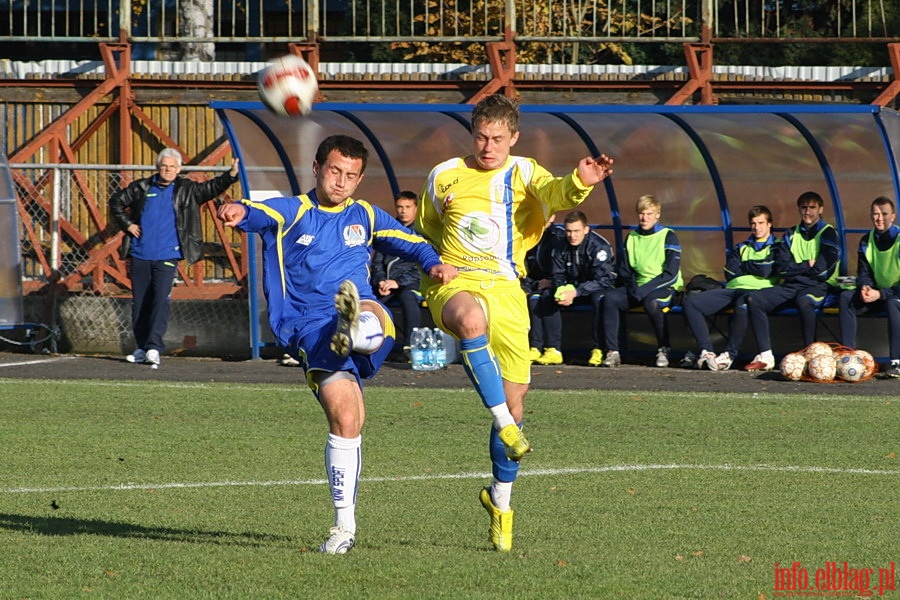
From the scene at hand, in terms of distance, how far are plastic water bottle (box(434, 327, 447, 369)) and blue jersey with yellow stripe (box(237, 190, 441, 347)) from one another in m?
8.03

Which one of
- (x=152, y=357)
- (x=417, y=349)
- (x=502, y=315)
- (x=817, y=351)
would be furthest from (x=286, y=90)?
(x=817, y=351)

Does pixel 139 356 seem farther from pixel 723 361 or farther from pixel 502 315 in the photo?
pixel 502 315

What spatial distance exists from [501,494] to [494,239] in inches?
50.3

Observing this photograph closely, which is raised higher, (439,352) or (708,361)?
(439,352)

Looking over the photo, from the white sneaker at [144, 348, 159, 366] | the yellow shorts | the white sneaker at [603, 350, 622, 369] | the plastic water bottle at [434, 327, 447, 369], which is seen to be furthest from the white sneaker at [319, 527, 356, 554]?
the white sneaker at [603, 350, 622, 369]

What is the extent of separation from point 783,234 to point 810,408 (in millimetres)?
4352

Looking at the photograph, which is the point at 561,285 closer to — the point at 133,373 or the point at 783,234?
the point at 783,234

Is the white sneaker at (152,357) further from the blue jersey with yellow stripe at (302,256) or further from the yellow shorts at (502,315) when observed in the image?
the blue jersey with yellow stripe at (302,256)

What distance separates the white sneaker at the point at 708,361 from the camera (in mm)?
14117

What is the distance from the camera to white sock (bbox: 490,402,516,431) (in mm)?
6184

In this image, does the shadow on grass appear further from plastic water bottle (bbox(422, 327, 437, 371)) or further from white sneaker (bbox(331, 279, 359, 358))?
plastic water bottle (bbox(422, 327, 437, 371))

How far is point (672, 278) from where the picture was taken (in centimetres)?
1457

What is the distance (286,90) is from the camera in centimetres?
709

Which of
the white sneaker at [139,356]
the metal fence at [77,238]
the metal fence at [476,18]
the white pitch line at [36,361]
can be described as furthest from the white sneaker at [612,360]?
the metal fence at [476,18]
